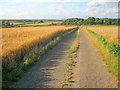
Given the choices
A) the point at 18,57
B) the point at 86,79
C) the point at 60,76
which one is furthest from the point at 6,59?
the point at 86,79

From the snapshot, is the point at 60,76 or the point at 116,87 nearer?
the point at 116,87

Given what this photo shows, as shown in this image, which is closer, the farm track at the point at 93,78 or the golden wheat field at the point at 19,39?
the farm track at the point at 93,78

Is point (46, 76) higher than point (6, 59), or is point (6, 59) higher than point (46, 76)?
point (6, 59)

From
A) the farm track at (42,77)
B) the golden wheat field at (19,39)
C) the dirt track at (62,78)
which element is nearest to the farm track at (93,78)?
the dirt track at (62,78)

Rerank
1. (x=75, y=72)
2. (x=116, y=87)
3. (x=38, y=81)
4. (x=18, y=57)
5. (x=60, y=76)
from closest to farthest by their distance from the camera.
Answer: (x=116, y=87)
(x=38, y=81)
(x=60, y=76)
(x=75, y=72)
(x=18, y=57)

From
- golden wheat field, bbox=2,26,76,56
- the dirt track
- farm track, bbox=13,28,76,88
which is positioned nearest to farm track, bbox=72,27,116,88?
the dirt track

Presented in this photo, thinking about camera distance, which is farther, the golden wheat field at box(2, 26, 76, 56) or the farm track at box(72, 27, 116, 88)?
the golden wheat field at box(2, 26, 76, 56)

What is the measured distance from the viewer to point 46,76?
5062 mm

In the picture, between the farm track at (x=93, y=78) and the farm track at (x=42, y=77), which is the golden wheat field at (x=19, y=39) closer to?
the farm track at (x=42, y=77)

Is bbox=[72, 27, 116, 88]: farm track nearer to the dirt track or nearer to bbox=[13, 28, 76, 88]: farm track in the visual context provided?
the dirt track

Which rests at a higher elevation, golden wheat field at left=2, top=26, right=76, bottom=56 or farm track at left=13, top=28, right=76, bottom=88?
golden wheat field at left=2, top=26, right=76, bottom=56

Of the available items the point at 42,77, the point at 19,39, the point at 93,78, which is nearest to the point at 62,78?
the point at 42,77

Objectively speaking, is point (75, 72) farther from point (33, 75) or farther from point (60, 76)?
point (33, 75)

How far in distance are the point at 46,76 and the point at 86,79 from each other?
1.61 meters
